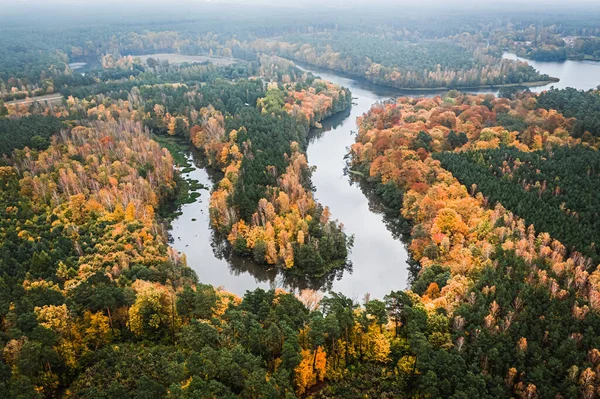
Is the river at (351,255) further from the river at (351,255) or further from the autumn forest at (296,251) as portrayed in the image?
the autumn forest at (296,251)

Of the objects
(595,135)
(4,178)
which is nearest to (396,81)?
(595,135)

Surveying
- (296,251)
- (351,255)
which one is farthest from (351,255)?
(296,251)

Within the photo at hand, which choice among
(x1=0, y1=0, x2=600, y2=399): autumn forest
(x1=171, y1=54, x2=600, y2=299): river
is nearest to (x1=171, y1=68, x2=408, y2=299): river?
(x1=171, y1=54, x2=600, y2=299): river

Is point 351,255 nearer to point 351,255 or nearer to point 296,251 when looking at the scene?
point 351,255

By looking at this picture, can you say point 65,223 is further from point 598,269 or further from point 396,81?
point 396,81

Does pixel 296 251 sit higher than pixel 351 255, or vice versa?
pixel 296 251

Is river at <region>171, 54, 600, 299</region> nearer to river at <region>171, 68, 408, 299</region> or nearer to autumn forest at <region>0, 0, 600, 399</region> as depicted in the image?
river at <region>171, 68, 408, 299</region>
